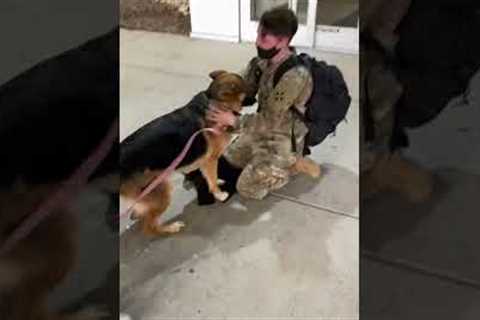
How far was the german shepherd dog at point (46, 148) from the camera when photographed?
0.53 meters

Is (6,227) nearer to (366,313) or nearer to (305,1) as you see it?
(366,313)

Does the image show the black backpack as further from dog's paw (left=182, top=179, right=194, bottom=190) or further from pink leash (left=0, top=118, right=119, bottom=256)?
pink leash (left=0, top=118, right=119, bottom=256)

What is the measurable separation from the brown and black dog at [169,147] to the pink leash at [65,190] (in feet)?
0.75

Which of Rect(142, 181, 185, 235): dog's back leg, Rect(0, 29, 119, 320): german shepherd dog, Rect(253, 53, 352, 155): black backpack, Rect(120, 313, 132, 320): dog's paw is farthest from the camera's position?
Rect(253, 53, 352, 155): black backpack

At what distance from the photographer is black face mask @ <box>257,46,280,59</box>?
947 mm

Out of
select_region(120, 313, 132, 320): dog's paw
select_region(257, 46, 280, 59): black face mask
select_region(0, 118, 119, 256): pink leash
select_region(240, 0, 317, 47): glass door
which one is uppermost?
select_region(240, 0, 317, 47): glass door

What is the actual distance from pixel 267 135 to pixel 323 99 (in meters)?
0.10

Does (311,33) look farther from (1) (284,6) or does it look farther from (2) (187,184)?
(2) (187,184)

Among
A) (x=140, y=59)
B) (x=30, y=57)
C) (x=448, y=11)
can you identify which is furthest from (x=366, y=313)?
(x=140, y=59)

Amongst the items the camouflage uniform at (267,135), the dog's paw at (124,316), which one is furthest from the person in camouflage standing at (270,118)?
the dog's paw at (124,316)

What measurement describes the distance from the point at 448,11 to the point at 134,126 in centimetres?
55

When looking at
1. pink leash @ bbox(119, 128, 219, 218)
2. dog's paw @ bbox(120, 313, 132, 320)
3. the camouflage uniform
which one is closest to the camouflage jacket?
the camouflage uniform

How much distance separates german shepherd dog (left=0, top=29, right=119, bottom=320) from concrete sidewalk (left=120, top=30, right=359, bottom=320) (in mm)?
243

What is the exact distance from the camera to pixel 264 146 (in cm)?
105
